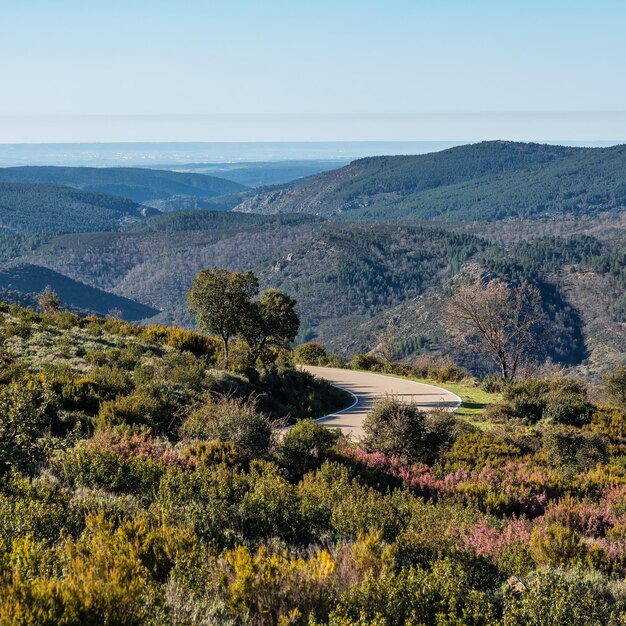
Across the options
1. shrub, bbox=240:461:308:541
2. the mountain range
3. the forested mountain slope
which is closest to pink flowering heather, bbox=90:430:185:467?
shrub, bbox=240:461:308:541

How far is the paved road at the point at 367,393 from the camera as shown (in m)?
18.5

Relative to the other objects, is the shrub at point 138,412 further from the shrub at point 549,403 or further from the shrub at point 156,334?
the shrub at point 549,403

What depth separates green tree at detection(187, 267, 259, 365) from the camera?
21.7 metres

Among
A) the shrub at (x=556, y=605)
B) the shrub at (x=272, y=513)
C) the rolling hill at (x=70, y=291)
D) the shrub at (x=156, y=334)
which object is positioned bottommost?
the rolling hill at (x=70, y=291)

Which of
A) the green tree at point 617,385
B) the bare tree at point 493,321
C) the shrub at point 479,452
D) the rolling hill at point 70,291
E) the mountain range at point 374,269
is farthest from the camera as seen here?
the rolling hill at point 70,291

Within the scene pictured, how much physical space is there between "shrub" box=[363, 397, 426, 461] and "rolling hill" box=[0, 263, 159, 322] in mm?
116295

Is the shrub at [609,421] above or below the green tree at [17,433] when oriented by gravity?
below

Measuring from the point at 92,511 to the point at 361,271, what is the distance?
125637 millimetres

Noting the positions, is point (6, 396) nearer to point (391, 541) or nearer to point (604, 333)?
point (391, 541)

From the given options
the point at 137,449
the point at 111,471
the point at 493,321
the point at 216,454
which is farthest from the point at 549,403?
the point at 111,471

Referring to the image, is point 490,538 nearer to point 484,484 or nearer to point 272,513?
point 272,513

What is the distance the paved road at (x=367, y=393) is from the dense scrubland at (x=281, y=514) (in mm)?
3408

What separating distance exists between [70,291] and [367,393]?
129935 mm

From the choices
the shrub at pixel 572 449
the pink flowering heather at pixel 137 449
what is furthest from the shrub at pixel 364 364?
the pink flowering heather at pixel 137 449
